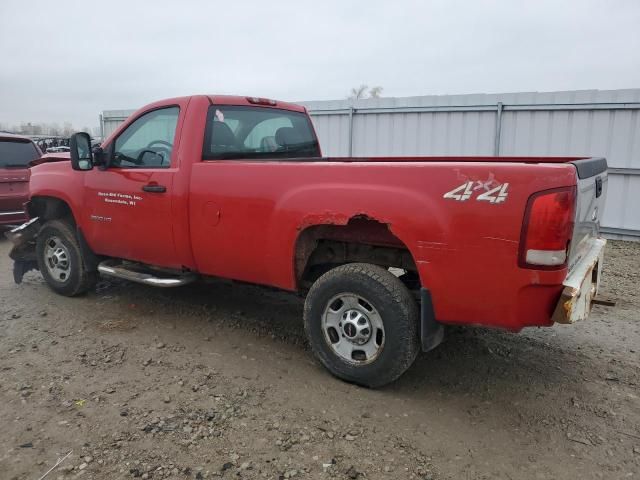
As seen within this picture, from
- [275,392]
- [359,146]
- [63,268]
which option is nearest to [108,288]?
[63,268]

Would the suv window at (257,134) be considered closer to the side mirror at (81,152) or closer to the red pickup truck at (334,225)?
the red pickup truck at (334,225)

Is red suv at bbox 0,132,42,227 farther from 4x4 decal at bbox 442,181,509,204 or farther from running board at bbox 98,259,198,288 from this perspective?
4x4 decal at bbox 442,181,509,204

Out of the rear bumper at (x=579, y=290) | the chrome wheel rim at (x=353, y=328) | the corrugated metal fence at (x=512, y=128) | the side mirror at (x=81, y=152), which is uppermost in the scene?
the corrugated metal fence at (x=512, y=128)

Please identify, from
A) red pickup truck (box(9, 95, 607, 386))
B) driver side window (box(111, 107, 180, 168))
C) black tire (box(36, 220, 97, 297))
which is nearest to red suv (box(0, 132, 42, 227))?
black tire (box(36, 220, 97, 297))

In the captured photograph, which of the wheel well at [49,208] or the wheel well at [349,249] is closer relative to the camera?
the wheel well at [349,249]

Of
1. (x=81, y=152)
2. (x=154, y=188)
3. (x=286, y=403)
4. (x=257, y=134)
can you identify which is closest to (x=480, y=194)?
(x=286, y=403)

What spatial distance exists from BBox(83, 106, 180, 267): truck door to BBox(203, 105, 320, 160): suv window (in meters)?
0.32

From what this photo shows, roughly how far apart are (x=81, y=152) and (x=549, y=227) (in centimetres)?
403

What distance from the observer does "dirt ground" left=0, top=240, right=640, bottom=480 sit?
267 cm

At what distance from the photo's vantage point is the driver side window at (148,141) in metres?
4.38

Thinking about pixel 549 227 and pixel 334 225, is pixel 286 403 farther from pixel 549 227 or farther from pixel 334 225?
pixel 549 227

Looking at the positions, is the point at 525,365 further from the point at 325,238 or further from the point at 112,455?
the point at 112,455

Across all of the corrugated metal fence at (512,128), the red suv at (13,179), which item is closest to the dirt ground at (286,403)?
the red suv at (13,179)

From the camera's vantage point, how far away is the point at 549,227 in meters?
2.63
